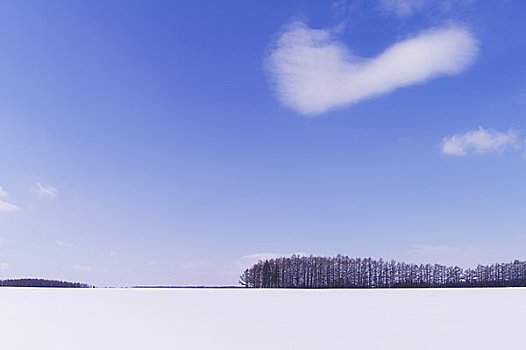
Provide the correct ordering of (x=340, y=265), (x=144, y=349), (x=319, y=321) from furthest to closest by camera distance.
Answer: (x=340, y=265) → (x=319, y=321) → (x=144, y=349)

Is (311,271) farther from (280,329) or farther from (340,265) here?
(280,329)

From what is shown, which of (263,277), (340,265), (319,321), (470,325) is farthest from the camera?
(340,265)

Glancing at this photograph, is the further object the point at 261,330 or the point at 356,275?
the point at 356,275

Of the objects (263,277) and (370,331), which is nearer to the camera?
(370,331)

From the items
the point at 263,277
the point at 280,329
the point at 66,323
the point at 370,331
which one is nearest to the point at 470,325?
the point at 370,331

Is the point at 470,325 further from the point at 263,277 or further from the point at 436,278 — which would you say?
the point at 436,278

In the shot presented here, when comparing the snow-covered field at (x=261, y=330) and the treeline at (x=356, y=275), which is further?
the treeline at (x=356, y=275)

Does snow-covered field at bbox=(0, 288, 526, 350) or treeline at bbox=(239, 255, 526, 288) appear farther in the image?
treeline at bbox=(239, 255, 526, 288)

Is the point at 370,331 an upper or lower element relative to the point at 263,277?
upper

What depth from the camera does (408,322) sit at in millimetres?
10359

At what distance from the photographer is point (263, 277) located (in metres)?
67.0

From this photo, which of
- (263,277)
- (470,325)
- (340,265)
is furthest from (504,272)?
(470,325)

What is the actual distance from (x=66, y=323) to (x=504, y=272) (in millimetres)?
71276

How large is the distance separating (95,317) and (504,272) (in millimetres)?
70071
